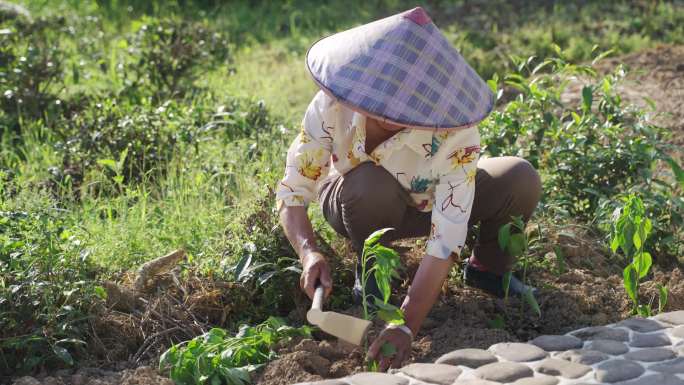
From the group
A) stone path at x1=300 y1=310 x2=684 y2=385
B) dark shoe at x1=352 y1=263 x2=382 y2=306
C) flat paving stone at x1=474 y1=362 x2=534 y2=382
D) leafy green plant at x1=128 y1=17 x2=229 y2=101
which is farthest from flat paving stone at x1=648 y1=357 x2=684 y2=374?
leafy green plant at x1=128 y1=17 x2=229 y2=101

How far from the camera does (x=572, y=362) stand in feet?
9.48

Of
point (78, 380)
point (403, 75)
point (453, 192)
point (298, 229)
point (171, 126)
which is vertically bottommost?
point (78, 380)

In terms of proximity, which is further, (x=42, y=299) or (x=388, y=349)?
(x=42, y=299)

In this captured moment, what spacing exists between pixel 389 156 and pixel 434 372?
31.0 inches

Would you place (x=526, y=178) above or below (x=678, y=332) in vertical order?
above

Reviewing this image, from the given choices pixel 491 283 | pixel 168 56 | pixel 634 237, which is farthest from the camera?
pixel 168 56

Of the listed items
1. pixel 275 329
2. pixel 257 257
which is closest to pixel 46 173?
pixel 257 257

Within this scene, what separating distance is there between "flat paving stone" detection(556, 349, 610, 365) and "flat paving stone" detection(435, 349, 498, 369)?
21 centimetres

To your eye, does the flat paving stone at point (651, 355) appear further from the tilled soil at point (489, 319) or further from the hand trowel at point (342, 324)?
the hand trowel at point (342, 324)

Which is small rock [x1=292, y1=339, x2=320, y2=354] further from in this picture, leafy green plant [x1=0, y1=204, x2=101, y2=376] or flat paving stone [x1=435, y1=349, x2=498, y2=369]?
leafy green plant [x1=0, y1=204, x2=101, y2=376]

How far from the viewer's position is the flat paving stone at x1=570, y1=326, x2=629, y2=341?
3090 mm

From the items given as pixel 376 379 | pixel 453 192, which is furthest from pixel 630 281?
pixel 376 379

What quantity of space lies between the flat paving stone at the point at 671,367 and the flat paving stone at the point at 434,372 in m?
0.55

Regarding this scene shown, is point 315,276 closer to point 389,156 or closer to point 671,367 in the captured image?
point 389,156
